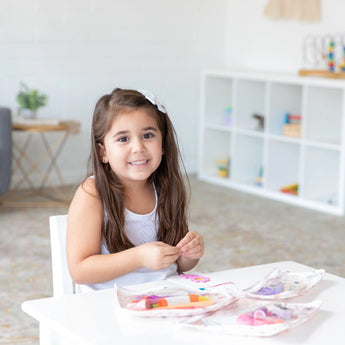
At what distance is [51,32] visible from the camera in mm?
5008

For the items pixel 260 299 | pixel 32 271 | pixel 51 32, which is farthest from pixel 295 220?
pixel 260 299

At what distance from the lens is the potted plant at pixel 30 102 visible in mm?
4504

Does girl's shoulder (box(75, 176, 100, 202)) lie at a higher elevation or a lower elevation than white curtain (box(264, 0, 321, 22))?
lower

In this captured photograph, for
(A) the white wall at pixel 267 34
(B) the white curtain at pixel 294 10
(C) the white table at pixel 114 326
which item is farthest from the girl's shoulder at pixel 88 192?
(B) the white curtain at pixel 294 10

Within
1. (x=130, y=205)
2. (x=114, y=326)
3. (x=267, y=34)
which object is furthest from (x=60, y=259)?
(x=267, y=34)

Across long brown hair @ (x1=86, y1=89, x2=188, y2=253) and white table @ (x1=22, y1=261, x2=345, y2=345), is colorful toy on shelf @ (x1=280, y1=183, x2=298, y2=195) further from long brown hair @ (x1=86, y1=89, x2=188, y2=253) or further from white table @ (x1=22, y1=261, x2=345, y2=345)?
white table @ (x1=22, y1=261, x2=345, y2=345)

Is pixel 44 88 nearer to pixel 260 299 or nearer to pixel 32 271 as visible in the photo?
pixel 32 271

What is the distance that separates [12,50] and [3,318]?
2.64m

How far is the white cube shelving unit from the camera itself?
475 centimetres

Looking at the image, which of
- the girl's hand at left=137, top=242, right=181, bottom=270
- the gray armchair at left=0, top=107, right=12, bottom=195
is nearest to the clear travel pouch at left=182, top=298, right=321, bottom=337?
the girl's hand at left=137, top=242, right=181, bottom=270

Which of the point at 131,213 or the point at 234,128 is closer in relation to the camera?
the point at 131,213

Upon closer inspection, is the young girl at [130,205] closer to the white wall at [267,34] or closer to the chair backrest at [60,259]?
the chair backrest at [60,259]

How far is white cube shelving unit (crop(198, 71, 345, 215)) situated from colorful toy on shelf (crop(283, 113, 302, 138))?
→ 0.04 metres

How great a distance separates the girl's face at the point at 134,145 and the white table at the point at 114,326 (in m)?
0.38
